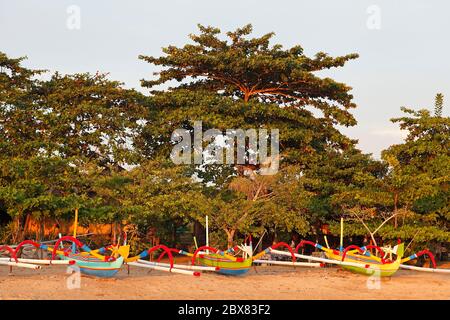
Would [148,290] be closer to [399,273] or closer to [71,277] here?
[71,277]

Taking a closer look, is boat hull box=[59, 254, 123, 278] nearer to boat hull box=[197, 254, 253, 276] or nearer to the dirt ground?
the dirt ground

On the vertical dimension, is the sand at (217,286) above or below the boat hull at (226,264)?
below

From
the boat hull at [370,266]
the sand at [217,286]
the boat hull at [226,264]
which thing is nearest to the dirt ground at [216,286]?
the sand at [217,286]

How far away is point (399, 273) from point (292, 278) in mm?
5356

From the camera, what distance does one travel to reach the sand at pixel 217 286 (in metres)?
16.9

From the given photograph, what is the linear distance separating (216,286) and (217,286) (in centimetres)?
4

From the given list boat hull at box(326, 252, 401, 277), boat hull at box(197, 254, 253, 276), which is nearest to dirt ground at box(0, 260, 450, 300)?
boat hull at box(197, 254, 253, 276)

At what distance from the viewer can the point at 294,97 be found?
31.5m

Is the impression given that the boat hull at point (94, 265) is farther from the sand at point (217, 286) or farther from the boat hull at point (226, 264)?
the boat hull at point (226, 264)

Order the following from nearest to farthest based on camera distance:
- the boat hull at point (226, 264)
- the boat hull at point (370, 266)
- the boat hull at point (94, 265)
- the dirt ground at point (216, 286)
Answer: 1. the dirt ground at point (216, 286)
2. the boat hull at point (94, 265)
3. the boat hull at point (226, 264)
4. the boat hull at point (370, 266)

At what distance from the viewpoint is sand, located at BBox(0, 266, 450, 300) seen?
16.9 meters

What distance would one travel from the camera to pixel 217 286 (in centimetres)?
1925

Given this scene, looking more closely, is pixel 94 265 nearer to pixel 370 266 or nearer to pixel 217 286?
pixel 217 286
